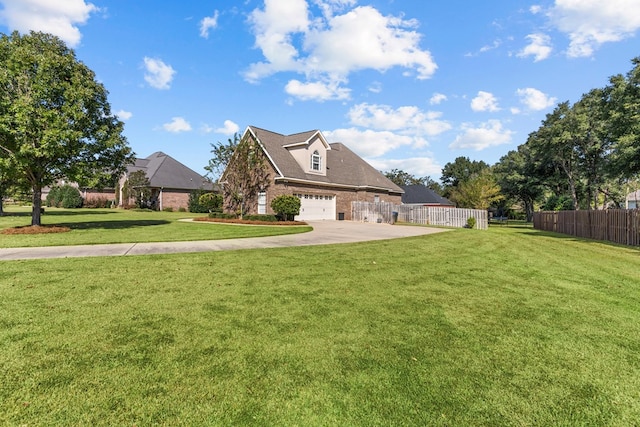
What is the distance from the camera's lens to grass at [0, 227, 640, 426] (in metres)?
2.43

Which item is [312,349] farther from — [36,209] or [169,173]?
[169,173]

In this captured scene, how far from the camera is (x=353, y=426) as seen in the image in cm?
226

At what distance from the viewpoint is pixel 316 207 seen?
89.9 feet

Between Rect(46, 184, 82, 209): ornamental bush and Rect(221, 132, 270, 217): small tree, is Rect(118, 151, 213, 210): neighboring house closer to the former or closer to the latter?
Rect(46, 184, 82, 209): ornamental bush

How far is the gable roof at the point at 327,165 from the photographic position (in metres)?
25.4

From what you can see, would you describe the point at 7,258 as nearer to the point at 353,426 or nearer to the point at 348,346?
the point at 348,346

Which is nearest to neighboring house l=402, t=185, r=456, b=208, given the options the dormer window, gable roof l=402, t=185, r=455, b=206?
gable roof l=402, t=185, r=455, b=206

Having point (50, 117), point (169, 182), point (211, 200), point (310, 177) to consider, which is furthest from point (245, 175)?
point (169, 182)

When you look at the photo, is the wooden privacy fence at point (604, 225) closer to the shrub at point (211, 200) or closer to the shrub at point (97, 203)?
the shrub at point (211, 200)

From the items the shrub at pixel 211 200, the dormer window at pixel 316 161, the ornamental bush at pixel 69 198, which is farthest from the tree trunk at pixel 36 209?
the ornamental bush at pixel 69 198

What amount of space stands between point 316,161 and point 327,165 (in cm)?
273

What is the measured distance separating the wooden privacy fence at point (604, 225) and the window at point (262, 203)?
21118 mm

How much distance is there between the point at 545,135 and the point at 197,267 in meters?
38.5

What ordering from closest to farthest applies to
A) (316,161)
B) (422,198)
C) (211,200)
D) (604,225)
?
(604,225), (211,200), (316,161), (422,198)
